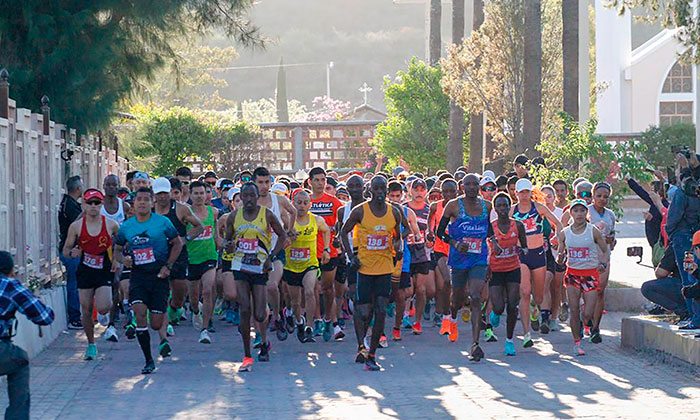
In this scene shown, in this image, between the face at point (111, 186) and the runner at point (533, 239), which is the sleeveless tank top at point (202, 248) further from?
the runner at point (533, 239)

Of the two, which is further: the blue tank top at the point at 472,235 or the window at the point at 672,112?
the window at the point at 672,112

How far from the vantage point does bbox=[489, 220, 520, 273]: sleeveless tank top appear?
13.9 m

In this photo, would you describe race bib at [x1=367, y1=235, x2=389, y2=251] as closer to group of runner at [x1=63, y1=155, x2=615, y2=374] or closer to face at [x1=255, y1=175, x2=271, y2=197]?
group of runner at [x1=63, y1=155, x2=615, y2=374]

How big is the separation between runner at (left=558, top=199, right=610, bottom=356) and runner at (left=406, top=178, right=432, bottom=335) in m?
2.02

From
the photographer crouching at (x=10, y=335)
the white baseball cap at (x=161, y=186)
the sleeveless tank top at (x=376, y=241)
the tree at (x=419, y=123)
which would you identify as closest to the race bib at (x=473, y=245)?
the sleeveless tank top at (x=376, y=241)

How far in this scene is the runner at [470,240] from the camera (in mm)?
13727

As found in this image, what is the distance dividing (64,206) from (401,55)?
14855 cm

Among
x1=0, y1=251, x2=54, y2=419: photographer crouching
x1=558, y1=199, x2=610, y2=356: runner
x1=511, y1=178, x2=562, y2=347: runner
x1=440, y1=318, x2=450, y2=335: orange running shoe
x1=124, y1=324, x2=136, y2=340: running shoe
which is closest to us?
x1=0, y1=251, x2=54, y2=419: photographer crouching

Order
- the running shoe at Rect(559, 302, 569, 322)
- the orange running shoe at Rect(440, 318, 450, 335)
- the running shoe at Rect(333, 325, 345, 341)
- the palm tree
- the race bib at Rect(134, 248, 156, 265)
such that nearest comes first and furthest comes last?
the race bib at Rect(134, 248, 156, 265) → the running shoe at Rect(333, 325, 345, 341) → the orange running shoe at Rect(440, 318, 450, 335) → the running shoe at Rect(559, 302, 569, 322) → the palm tree

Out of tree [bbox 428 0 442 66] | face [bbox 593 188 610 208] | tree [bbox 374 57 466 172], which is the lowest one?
face [bbox 593 188 610 208]

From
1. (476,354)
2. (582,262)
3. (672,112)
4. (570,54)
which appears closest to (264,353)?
(476,354)

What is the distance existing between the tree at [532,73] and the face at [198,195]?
10.5 metres

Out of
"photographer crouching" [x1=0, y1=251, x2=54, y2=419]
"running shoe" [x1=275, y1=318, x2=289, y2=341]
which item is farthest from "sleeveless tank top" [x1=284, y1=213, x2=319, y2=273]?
"photographer crouching" [x1=0, y1=251, x2=54, y2=419]

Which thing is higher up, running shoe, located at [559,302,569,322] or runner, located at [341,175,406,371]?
runner, located at [341,175,406,371]
